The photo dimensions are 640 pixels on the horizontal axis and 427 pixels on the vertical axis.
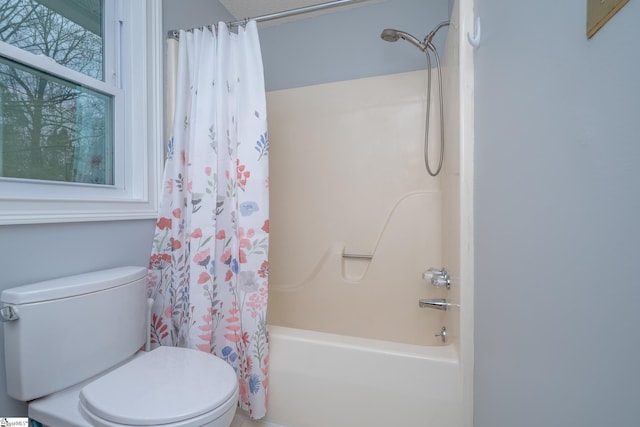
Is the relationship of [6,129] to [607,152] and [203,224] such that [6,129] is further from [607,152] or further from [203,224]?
[607,152]

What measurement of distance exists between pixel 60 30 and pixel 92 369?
4.07 feet

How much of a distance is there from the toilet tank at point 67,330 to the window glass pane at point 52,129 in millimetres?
411

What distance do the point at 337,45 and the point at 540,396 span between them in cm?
205

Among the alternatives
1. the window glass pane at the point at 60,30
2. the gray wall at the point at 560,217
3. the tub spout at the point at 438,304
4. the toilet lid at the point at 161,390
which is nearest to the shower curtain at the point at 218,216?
the toilet lid at the point at 161,390

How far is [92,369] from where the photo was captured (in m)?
0.88

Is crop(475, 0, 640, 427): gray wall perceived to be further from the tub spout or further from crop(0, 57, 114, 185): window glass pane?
crop(0, 57, 114, 185): window glass pane

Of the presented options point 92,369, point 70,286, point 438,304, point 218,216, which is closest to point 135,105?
point 218,216

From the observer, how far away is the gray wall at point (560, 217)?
0.31m

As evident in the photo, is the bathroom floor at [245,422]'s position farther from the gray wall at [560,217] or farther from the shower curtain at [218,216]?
the gray wall at [560,217]

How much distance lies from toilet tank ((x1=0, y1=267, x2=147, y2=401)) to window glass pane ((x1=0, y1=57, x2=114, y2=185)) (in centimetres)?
41

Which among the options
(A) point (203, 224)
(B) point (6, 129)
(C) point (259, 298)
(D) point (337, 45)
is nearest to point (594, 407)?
(C) point (259, 298)

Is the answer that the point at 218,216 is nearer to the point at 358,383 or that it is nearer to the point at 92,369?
the point at 92,369

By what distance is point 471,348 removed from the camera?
2.86 feet

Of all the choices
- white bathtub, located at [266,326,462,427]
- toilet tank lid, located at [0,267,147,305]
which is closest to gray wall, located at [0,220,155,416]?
toilet tank lid, located at [0,267,147,305]
